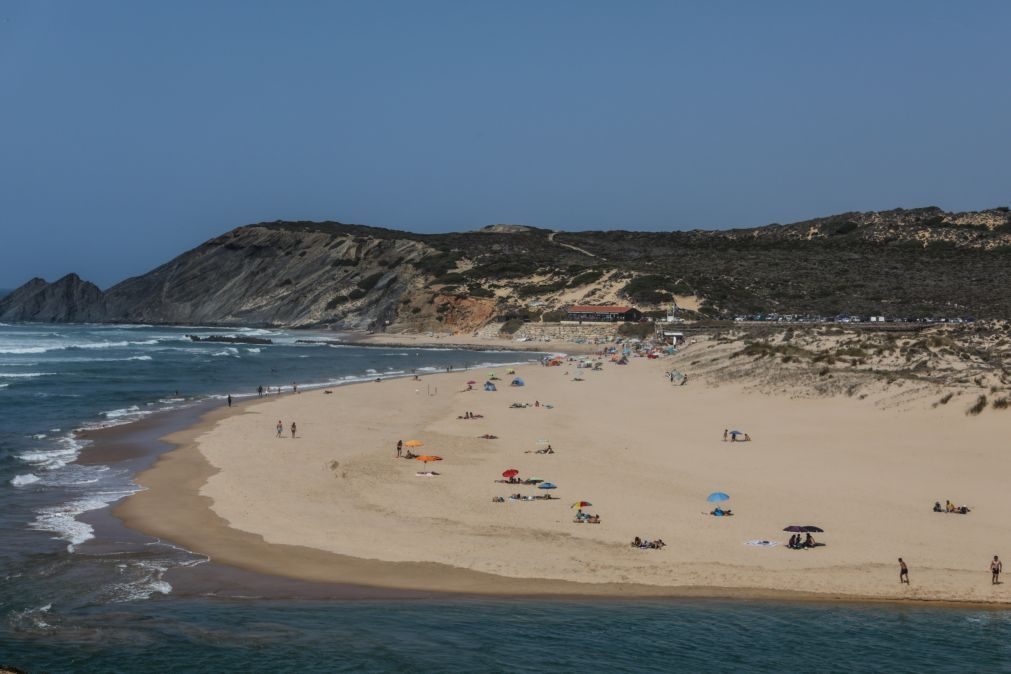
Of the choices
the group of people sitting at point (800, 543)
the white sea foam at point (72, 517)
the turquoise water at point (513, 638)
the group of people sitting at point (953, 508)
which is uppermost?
the group of people sitting at point (953, 508)

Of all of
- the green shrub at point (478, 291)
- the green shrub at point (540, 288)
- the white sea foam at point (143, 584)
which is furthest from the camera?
the green shrub at point (478, 291)

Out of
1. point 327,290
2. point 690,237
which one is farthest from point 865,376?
point 690,237

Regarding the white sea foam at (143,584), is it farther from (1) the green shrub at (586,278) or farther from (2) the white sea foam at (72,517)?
(1) the green shrub at (586,278)

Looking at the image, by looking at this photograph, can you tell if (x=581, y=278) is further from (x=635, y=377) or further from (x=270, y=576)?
(x=270, y=576)

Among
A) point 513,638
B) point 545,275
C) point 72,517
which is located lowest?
point 513,638

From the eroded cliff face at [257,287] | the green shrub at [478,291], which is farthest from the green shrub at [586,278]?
the eroded cliff face at [257,287]

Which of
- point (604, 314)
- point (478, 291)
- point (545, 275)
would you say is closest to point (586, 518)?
point (604, 314)

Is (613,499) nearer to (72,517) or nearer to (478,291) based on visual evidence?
(72,517)
